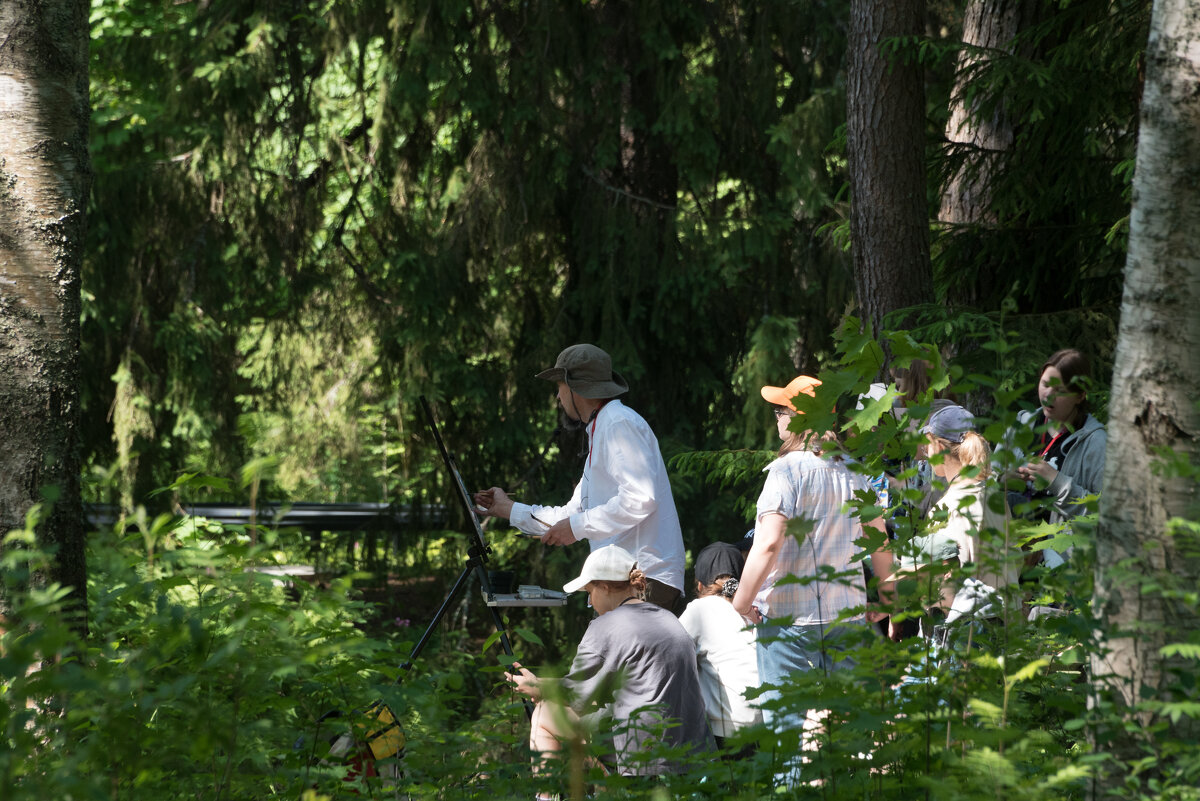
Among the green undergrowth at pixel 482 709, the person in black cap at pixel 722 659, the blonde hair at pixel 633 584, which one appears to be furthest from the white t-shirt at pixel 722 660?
the green undergrowth at pixel 482 709

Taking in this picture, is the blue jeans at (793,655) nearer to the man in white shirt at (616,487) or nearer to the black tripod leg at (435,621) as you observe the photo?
the man in white shirt at (616,487)

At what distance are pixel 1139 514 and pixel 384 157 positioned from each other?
24.4 ft

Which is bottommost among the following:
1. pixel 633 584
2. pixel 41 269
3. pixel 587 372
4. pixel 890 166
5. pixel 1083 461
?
pixel 633 584

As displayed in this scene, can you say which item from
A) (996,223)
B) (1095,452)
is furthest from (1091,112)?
(1095,452)

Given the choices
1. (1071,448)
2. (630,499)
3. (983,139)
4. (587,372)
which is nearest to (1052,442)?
(1071,448)

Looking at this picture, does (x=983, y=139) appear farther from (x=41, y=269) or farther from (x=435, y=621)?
(x=41, y=269)

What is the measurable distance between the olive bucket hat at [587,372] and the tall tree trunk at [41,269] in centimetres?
163

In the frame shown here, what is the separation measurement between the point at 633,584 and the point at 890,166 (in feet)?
9.67

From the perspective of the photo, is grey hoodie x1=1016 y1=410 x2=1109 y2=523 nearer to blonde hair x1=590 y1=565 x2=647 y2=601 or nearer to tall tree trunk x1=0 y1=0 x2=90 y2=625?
blonde hair x1=590 y1=565 x2=647 y2=601

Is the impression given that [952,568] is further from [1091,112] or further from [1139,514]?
[1091,112]

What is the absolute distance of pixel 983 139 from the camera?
634cm

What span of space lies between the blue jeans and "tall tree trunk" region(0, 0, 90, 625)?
2.05 m

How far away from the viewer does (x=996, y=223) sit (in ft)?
20.5

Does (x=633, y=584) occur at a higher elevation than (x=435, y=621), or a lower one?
higher
